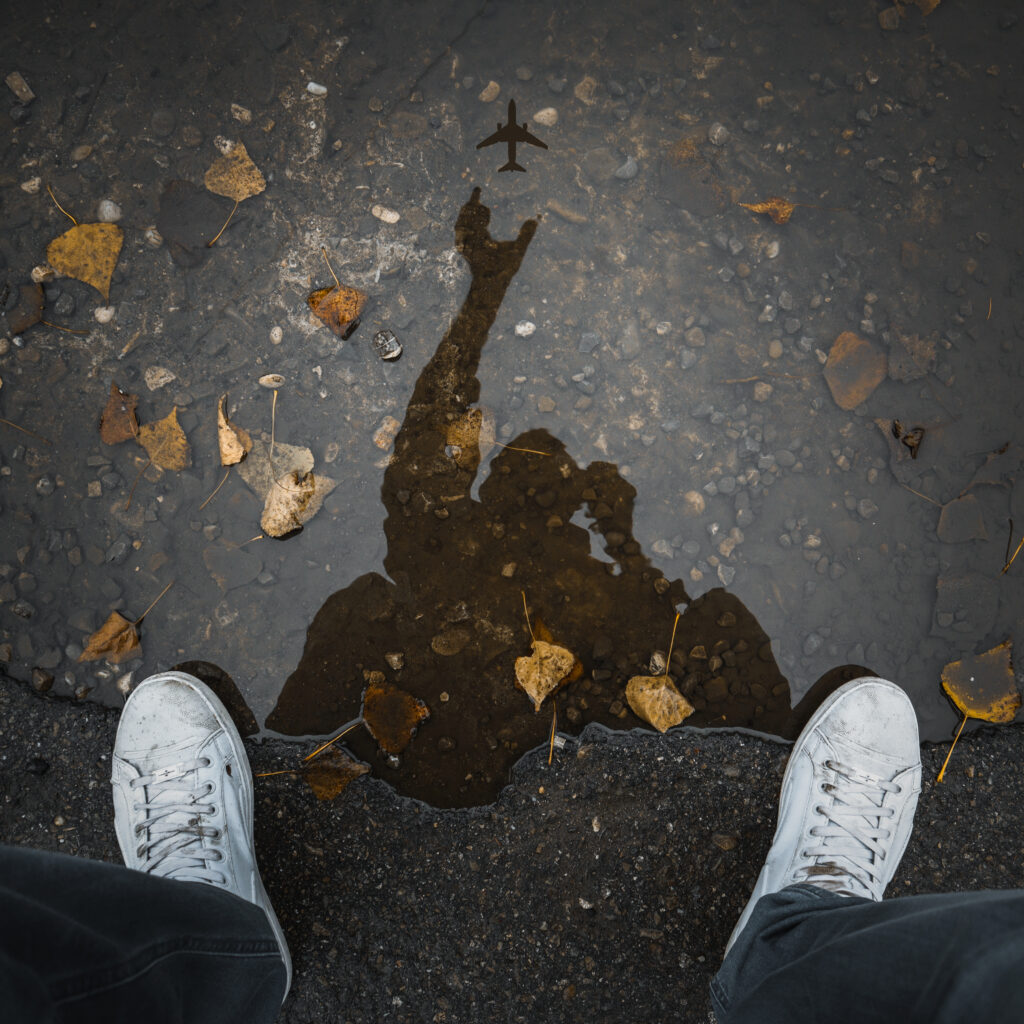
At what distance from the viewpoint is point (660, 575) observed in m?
1.86

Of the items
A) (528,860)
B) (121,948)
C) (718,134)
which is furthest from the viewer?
(718,134)

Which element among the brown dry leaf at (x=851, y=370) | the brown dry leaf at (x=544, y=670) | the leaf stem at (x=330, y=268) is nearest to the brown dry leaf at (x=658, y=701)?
the brown dry leaf at (x=544, y=670)

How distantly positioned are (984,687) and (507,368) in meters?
1.66

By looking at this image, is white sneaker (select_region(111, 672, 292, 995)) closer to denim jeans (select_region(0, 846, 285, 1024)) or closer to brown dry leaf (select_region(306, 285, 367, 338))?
denim jeans (select_region(0, 846, 285, 1024))

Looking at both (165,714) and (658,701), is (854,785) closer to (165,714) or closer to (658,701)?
(658,701)

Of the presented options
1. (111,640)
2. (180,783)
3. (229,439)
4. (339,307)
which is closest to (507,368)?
(339,307)

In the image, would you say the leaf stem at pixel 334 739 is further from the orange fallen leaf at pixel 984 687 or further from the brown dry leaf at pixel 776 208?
the brown dry leaf at pixel 776 208

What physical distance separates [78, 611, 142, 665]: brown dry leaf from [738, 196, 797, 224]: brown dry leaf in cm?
216

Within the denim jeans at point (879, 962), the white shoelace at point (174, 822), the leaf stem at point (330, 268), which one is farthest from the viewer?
the leaf stem at point (330, 268)

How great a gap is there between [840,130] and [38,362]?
8.01 ft

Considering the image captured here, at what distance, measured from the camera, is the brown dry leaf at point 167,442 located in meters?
1.85

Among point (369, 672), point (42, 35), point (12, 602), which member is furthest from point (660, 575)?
point (42, 35)

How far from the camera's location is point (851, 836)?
1819 millimetres

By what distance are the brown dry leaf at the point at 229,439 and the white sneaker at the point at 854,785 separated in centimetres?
179
